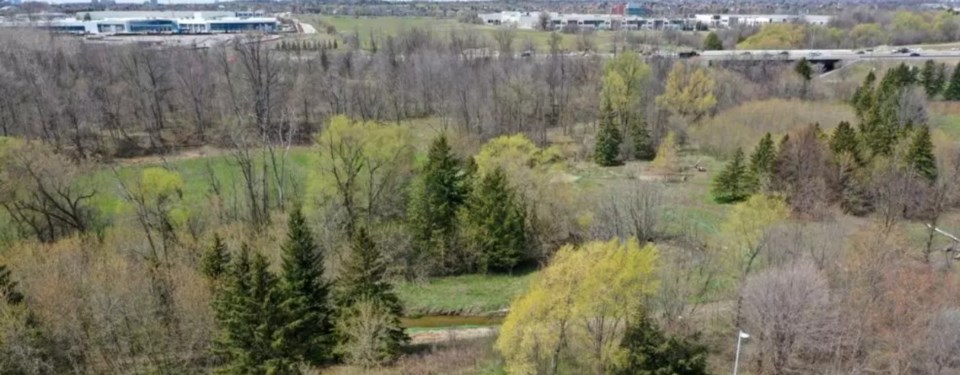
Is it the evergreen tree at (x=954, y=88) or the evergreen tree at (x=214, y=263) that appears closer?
the evergreen tree at (x=214, y=263)

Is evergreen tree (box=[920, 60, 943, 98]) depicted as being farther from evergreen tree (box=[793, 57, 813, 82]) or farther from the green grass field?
the green grass field

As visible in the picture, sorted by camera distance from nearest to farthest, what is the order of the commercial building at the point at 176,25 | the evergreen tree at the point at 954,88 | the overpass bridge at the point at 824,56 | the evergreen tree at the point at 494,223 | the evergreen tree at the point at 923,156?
the evergreen tree at the point at 494,223 → the evergreen tree at the point at 923,156 → the evergreen tree at the point at 954,88 → the overpass bridge at the point at 824,56 → the commercial building at the point at 176,25

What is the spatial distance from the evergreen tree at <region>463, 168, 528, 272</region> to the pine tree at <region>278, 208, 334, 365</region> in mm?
11255

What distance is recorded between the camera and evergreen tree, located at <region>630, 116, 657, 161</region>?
58469 millimetres

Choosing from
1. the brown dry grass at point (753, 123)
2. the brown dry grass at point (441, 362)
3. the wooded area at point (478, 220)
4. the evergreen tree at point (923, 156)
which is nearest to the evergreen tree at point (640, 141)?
the wooded area at point (478, 220)

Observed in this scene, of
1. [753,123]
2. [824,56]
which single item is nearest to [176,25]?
[824,56]

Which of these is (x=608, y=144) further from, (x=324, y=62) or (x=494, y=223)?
(x=324, y=62)

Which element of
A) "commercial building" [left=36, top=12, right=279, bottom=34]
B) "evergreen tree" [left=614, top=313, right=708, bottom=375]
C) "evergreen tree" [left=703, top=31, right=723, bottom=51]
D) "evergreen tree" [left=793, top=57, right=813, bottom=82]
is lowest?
"evergreen tree" [left=614, top=313, right=708, bottom=375]

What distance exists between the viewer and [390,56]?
8175 centimetres

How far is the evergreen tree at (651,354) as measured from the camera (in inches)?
943

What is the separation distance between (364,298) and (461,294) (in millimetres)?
9779

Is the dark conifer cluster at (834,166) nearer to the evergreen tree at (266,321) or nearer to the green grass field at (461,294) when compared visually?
the green grass field at (461,294)

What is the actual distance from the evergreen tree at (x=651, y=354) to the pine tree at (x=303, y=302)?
450 inches

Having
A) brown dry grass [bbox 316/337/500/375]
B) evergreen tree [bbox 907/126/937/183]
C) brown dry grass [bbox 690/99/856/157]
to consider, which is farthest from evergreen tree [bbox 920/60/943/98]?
brown dry grass [bbox 316/337/500/375]
